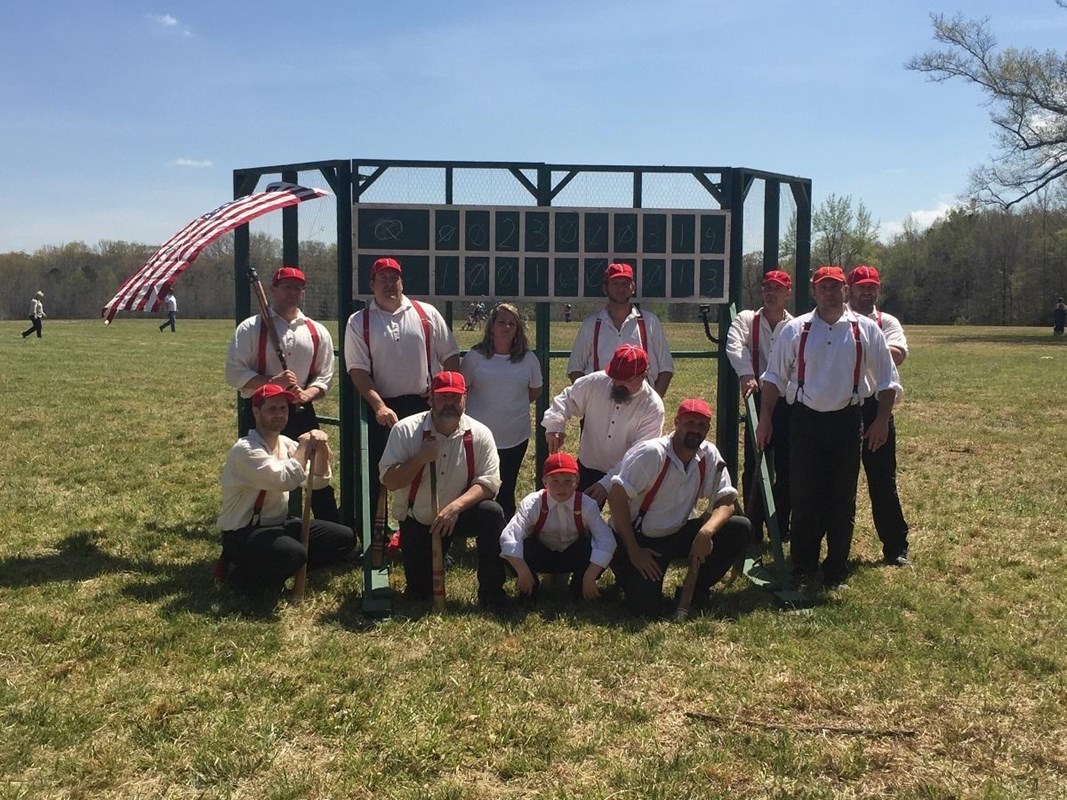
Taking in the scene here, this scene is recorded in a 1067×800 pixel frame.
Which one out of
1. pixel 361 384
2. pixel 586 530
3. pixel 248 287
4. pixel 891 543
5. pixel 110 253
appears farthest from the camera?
pixel 110 253

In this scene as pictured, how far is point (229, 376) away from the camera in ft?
19.9

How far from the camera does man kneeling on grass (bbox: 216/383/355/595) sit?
17.4ft

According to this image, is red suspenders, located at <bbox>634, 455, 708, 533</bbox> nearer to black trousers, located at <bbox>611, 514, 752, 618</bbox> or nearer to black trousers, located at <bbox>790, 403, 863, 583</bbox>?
black trousers, located at <bbox>611, 514, 752, 618</bbox>

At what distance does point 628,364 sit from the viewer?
549cm

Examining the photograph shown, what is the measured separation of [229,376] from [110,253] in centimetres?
7184

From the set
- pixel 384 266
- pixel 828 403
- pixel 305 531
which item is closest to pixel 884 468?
pixel 828 403

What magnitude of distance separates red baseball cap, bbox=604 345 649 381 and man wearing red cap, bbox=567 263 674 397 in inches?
26.3

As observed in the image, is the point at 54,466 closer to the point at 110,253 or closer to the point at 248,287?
the point at 248,287

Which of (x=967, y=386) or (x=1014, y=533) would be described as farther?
(x=967, y=386)

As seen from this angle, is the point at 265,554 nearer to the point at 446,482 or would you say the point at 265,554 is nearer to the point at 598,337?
the point at 446,482

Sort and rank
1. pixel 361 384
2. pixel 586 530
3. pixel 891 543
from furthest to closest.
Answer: pixel 891 543 < pixel 361 384 < pixel 586 530

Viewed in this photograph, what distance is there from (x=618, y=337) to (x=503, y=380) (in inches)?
32.6

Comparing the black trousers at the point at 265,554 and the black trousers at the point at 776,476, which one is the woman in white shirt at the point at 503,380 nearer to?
the black trousers at the point at 265,554

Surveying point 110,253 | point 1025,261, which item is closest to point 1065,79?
point 1025,261
